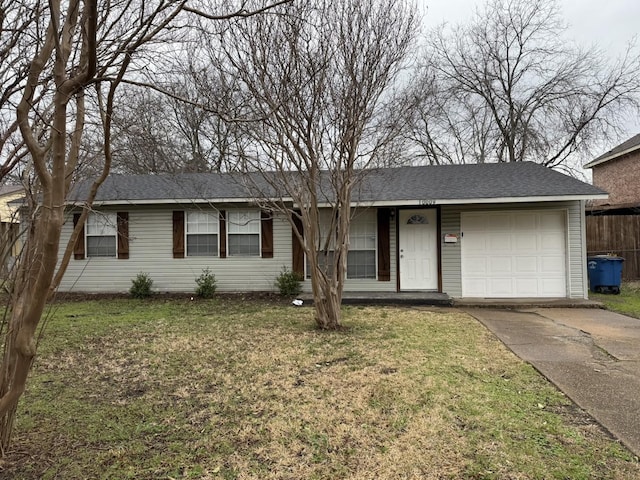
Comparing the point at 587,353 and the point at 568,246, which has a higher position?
the point at 568,246

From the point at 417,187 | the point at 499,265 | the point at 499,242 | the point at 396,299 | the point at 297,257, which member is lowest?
the point at 396,299

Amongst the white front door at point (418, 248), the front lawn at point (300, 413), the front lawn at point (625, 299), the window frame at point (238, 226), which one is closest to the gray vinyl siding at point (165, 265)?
the window frame at point (238, 226)

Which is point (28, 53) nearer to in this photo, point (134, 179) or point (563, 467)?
point (563, 467)

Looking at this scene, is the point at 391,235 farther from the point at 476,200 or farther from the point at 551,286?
the point at 551,286

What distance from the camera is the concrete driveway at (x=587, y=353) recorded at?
11.7 ft

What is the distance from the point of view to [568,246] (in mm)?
9680

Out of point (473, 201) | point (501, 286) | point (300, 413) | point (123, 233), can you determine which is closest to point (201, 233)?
point (123, 233)

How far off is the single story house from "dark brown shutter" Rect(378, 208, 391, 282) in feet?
0.08

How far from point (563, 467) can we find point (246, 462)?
6.42 ft

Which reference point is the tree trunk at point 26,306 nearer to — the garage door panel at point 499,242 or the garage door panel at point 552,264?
the garage door panel at point 499,242

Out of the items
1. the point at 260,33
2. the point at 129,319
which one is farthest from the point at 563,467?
the point at 129,319

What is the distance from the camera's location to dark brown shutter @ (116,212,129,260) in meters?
11.2

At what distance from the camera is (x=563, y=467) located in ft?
8.76

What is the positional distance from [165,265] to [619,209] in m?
16.6
